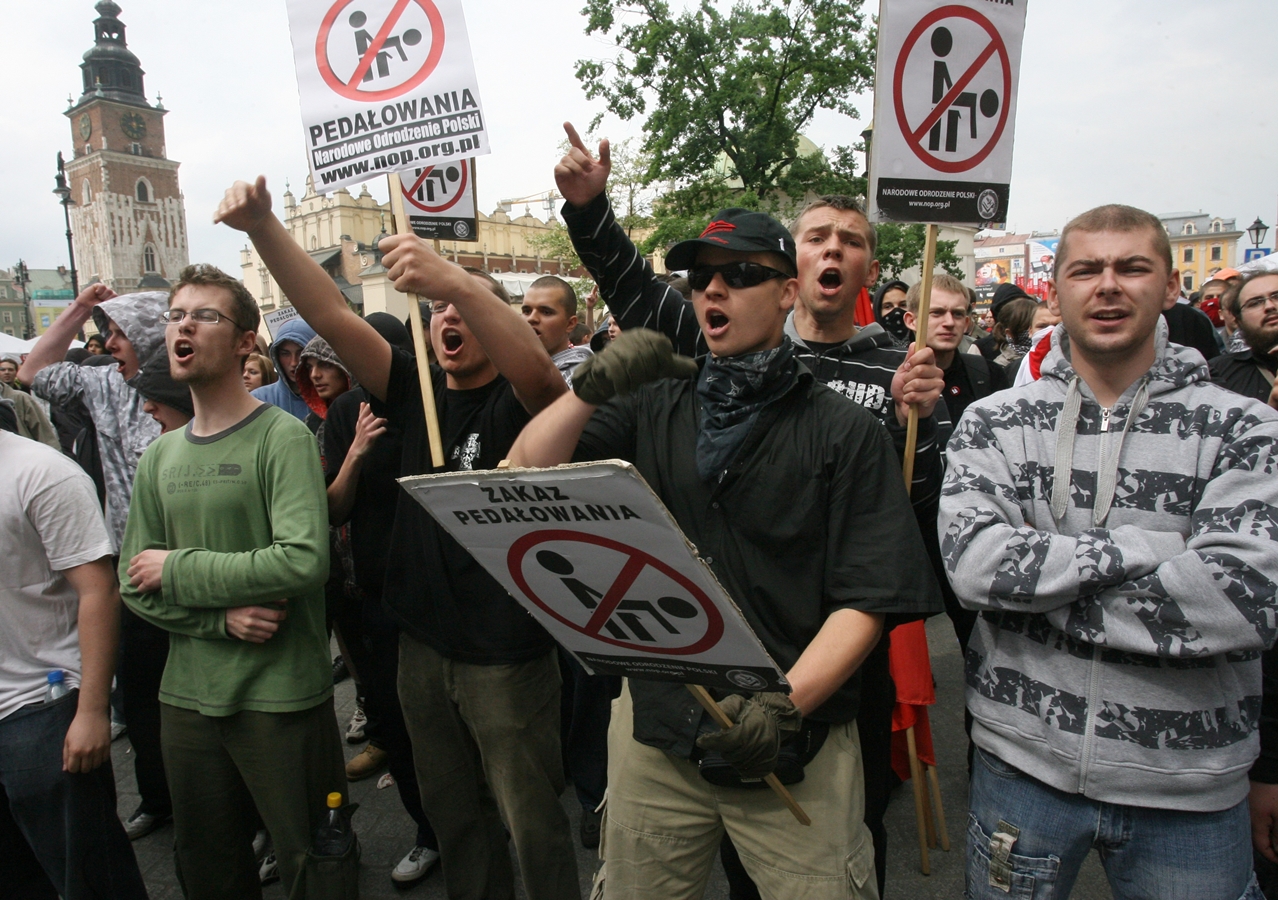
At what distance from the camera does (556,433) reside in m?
1.93

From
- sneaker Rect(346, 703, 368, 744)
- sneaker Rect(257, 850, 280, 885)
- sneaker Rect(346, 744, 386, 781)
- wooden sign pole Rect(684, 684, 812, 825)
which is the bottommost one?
sneaker Rect(346, 703, 368, 744)

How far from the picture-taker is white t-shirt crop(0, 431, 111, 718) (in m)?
2.47

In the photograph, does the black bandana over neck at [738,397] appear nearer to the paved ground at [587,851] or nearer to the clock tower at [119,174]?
the paved ground at [587,851]

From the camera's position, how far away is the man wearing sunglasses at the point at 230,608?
8.13 feet

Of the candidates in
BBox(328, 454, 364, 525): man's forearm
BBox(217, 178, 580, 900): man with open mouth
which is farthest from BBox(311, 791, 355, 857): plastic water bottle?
BBox(328, 454, 364, 525): man's forearm

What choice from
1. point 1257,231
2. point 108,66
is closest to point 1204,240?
point 1257,231

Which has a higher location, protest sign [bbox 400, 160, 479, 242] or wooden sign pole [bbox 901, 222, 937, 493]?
protest sign [bbox 400, 160, 479, 242]

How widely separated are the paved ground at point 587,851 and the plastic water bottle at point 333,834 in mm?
823

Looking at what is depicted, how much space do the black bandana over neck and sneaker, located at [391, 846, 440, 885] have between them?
2.38m

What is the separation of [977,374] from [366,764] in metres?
4.07

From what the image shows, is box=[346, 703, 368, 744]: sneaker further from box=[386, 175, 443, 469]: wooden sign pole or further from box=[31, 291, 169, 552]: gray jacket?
box=[386, 175, 443, 469]: wooden sign pole

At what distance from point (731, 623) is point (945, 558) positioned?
30.2 inches

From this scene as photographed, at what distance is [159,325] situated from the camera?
366 centimetres

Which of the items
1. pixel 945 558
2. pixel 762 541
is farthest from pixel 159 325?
pixel 945 558
